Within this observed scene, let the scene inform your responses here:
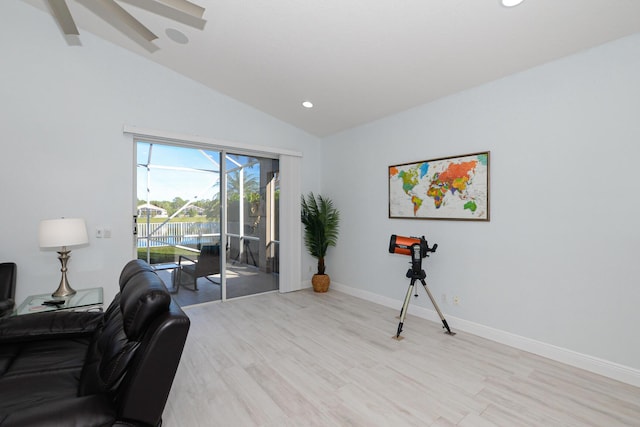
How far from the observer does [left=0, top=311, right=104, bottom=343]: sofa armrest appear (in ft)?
6.15

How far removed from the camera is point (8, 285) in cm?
268

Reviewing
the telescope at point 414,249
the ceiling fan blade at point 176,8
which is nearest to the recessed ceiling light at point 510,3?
the ceiling fan blade at point 176,8

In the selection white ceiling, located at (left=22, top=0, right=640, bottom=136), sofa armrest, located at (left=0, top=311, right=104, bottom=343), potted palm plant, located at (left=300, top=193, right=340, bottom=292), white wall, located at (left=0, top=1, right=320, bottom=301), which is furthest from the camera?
potted palm plant, located at (left=300, top=193, right=340, bottom=292)

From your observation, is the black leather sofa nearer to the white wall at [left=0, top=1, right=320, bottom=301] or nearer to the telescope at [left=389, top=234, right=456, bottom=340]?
the white wall at [left=0, top=1, right=320, bottom=301]

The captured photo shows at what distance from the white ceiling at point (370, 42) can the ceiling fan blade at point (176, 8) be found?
81cm

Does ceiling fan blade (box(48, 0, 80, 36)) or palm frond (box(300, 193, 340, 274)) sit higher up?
ceiling fan blade (box(48, 0, 80, 36))

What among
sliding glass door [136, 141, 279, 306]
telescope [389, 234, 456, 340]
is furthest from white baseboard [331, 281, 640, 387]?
sliding glass door [136, 141, 279, 306]

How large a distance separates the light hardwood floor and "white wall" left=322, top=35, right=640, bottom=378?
0.38 m

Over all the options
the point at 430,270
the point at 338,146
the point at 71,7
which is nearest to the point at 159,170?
the point at 71,7

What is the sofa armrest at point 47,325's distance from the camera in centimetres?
187

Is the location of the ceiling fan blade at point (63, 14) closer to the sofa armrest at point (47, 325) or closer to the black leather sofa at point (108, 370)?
the black leather sofa at point (108, 370)

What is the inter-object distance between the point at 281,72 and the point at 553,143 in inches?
113

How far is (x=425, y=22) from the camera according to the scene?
2.36 meters

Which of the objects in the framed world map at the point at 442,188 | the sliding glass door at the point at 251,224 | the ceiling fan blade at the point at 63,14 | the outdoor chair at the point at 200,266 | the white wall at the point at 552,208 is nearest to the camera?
the ceiling fan blade at the point at 63,14
